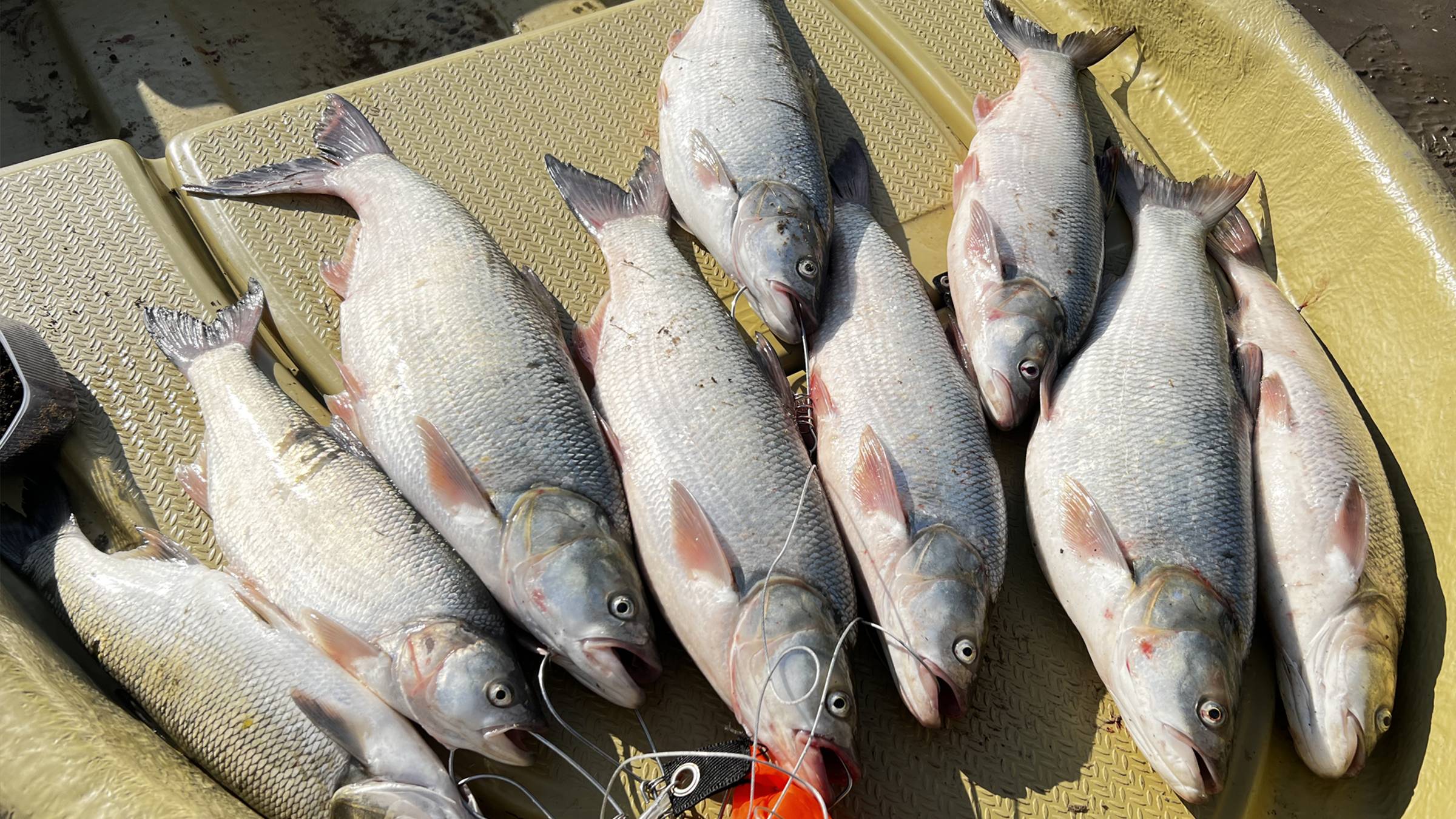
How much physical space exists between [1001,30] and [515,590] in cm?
321

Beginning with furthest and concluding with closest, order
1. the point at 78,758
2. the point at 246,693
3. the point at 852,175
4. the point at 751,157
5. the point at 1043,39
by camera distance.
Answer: the point at 1043,39 < the point at 852,175 < the point at 751,157 < the point at 246,693 < the point at 78,758

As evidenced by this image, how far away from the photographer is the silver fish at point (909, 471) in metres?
2.44

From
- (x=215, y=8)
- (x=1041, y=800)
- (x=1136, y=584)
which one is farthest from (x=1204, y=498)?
(x=215, y=8)

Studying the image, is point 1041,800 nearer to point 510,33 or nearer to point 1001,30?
point 1001,30

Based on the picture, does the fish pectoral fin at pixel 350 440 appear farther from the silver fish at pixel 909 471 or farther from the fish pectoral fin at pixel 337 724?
the silver fish at pixel 909 471

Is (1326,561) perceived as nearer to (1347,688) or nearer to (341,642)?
(1347,688)

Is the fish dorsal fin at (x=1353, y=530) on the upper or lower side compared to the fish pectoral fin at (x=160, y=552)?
upper

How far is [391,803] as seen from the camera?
218cm

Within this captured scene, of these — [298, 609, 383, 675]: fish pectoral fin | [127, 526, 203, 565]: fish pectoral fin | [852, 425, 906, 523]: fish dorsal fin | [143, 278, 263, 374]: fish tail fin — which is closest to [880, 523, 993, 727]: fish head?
[852, 425, 906, 523]: fish dorsal fin

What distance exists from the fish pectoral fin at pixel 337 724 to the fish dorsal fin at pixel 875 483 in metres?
1.41

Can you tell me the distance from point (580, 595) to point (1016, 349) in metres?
1.55

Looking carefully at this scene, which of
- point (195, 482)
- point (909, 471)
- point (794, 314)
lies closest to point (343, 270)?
point (195, 482)

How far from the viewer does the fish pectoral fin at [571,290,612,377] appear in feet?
9.54

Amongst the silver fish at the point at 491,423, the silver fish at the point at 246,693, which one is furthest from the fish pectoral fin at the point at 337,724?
the silver fish at the point at 491,423
